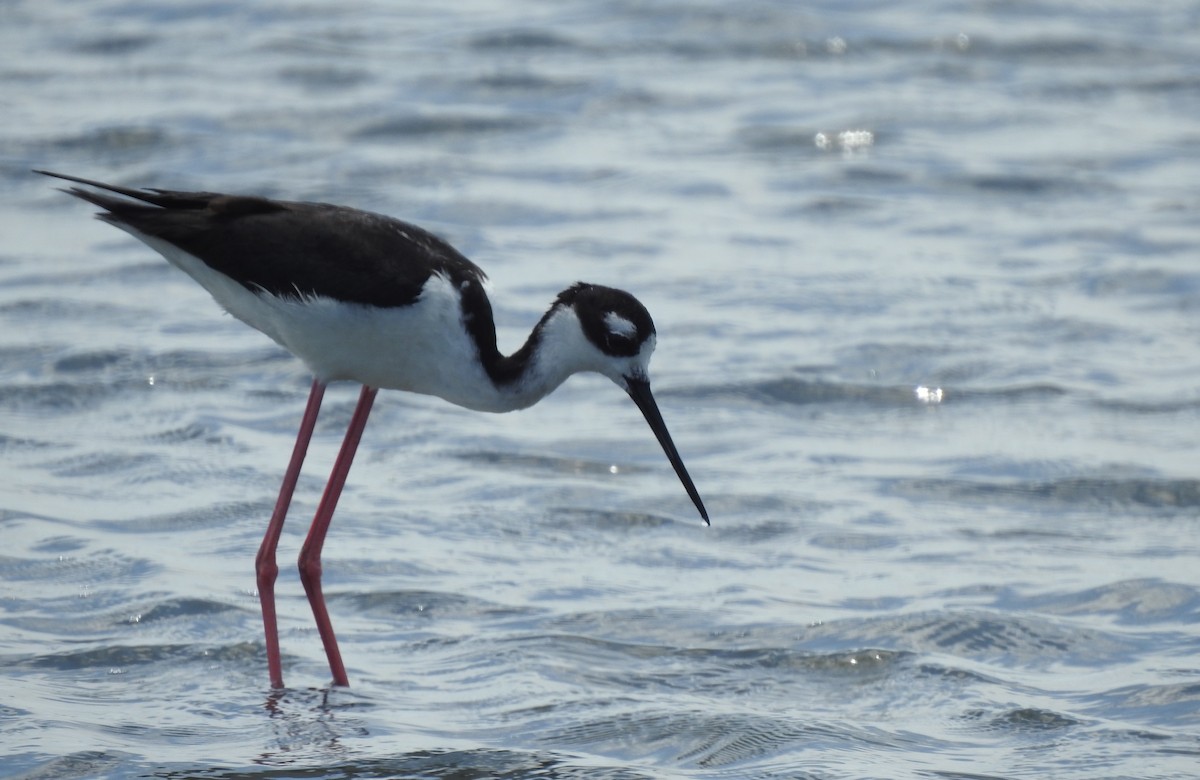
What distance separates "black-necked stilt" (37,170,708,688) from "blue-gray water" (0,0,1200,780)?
0.64 m

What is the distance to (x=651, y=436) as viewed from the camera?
9555 mm

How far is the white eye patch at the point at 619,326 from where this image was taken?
22.1 ft

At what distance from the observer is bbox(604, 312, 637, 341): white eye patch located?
6.75 meters

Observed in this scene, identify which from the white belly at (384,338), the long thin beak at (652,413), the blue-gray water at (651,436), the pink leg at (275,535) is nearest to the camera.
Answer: the blue-gray water at (651,436)

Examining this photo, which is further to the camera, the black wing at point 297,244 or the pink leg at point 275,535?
the pink leg at point 275,535

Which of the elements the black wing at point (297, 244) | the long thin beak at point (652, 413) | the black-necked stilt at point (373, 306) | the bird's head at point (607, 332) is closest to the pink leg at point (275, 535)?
the black-necked stilt at point (373, 306)

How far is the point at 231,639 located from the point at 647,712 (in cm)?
164

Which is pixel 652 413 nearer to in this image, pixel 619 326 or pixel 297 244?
pixel 619 326

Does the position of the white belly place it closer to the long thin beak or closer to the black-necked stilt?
the black-necked stilt

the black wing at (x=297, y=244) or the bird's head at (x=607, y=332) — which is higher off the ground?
the black wing at (x=297, y=244)

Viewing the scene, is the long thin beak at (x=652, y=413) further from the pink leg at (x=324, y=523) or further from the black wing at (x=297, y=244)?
the pink leg at (x=324, y=523)

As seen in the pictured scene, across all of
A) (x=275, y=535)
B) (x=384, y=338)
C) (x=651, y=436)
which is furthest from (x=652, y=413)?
(x=651, y=436)

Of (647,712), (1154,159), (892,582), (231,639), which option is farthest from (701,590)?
(1154,159)

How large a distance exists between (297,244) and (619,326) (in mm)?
1141
